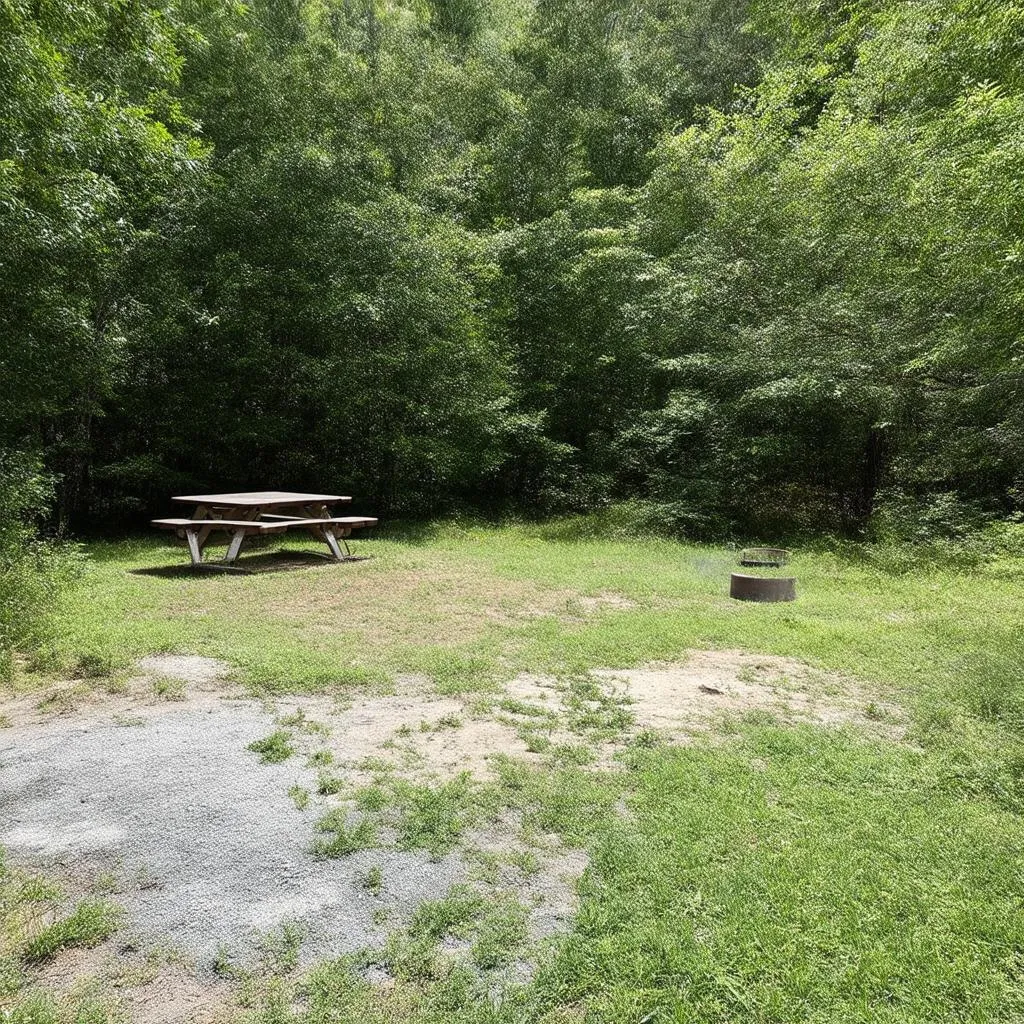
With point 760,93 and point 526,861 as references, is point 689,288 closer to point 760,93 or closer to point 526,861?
point 760,93

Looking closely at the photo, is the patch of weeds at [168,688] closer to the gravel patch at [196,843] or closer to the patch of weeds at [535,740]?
the gravel patch at [196,843]

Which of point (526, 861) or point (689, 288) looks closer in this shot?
point (526, 861)

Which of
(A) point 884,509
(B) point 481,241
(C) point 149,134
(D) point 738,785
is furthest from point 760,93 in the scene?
(D) point 738,785

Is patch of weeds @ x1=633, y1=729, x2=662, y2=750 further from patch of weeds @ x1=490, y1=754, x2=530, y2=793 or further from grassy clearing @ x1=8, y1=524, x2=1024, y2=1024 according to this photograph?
patch of weeds @ x1=490, y1=754, x2=530, y2=793

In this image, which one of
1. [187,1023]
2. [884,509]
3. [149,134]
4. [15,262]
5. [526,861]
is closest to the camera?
[187,1023]

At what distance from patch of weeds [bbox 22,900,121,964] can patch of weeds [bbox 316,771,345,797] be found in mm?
838

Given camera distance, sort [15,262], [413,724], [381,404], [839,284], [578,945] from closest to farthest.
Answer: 1. [578,945]
2. [413,724]
3. [15,262]
4. [839,284]
5. [381,404]

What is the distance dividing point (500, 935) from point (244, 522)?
22.0 ft

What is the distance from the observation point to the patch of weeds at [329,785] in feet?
8.82

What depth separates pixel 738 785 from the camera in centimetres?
286

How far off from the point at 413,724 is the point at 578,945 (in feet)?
5.72

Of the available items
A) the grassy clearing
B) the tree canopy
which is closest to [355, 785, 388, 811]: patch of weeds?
the grassy clearing

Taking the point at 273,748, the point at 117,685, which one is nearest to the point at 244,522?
the point at 117,685

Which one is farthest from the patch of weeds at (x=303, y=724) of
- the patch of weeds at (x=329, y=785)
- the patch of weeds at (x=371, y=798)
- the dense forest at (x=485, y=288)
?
the dense forest at (x=485, y=288)
